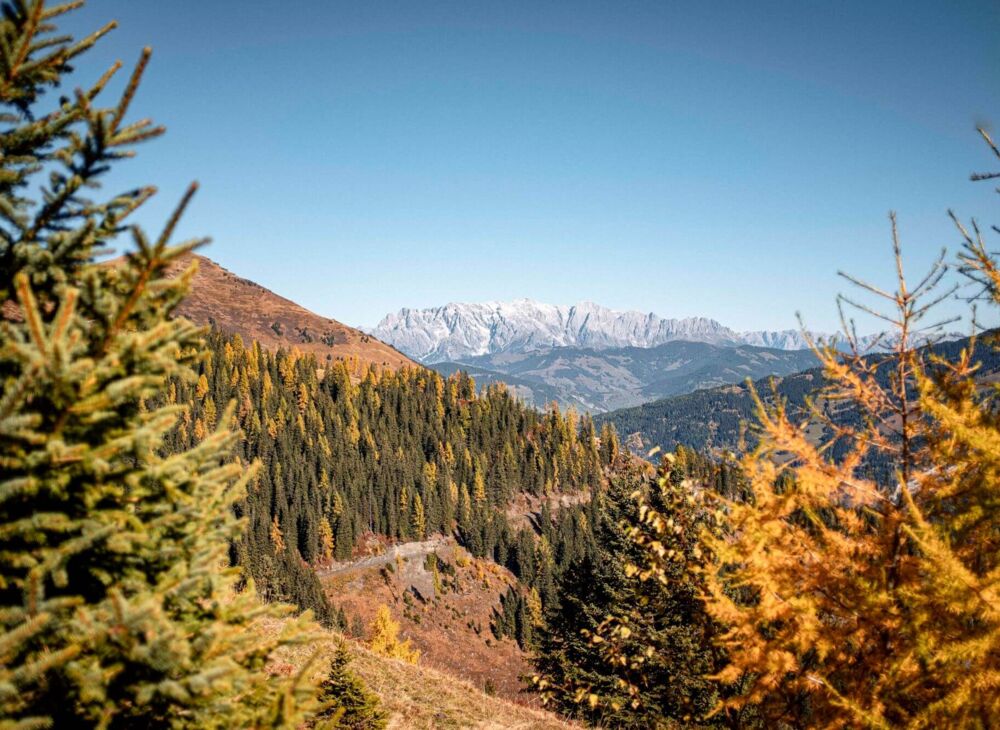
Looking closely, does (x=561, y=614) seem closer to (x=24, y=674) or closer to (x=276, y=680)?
(x=276, y=680)

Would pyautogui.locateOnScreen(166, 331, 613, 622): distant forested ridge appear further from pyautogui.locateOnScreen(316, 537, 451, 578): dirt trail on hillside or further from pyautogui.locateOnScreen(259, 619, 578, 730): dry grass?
pyautogui.locateOnScreen(259, 619, 578, 730): dry grass

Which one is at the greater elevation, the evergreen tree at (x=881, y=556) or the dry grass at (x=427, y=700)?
the evergreen tree at (x=881, y=556)

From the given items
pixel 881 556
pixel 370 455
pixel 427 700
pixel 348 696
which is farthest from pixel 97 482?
pixel 370 455

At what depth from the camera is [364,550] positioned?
4555 inches

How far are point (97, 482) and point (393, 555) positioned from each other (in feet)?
392

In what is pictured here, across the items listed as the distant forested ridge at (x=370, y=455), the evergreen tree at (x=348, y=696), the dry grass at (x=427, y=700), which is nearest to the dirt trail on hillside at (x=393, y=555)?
the distant forested ridge at (x=370, y=455)

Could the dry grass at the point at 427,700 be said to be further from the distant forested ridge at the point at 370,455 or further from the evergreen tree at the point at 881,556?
the distant forested ridge at the point at 370,455

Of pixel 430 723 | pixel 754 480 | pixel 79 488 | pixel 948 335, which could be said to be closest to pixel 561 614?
pixel 430 723

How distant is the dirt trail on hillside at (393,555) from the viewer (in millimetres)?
107325

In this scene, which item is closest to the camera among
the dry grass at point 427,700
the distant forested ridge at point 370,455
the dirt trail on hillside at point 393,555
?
the dry grass at point 427,700

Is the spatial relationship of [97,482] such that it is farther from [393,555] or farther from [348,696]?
[393,555]

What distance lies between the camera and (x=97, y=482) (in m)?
4.16

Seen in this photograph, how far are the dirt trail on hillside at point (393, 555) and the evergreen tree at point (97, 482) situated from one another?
111 meters

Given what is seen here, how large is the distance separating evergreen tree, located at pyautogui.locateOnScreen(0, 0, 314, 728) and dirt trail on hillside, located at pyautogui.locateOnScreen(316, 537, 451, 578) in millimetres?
111066
